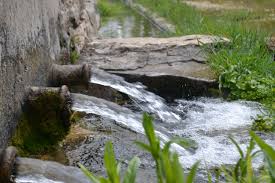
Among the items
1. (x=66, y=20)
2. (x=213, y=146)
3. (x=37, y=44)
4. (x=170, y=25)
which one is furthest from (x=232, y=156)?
(x=170, y=25)

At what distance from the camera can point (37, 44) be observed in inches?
195

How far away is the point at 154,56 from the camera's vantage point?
707 cm

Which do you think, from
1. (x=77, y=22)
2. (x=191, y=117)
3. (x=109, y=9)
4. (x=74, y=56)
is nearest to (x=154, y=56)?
(x=74, y=56)

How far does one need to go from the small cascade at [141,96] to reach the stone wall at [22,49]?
520 millimetres

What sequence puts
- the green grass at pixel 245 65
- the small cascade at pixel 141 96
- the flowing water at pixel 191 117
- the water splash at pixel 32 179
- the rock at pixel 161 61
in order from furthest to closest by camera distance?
the rock at pixel 161 61 → the green grass at pixel 245 65 → the small cascade at pixel 141 96 → the flowing water at pixel 191 117 → the water splash at pixel 32 179

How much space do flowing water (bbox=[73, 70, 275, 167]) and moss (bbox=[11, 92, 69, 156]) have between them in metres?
0.27

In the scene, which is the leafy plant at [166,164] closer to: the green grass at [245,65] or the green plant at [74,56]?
the green grass at [245,65]

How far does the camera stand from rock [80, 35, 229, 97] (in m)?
6.38

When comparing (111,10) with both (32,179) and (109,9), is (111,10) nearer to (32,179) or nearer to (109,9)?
(109,9)

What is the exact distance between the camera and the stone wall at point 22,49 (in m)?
3.77

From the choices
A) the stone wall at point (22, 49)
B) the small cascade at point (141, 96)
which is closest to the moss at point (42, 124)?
the stone wall at point (22, 49)

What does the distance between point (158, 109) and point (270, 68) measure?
1624 mm

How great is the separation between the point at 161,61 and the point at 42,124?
116 inches

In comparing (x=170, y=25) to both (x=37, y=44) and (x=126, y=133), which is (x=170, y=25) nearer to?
(x=37, y=44)
